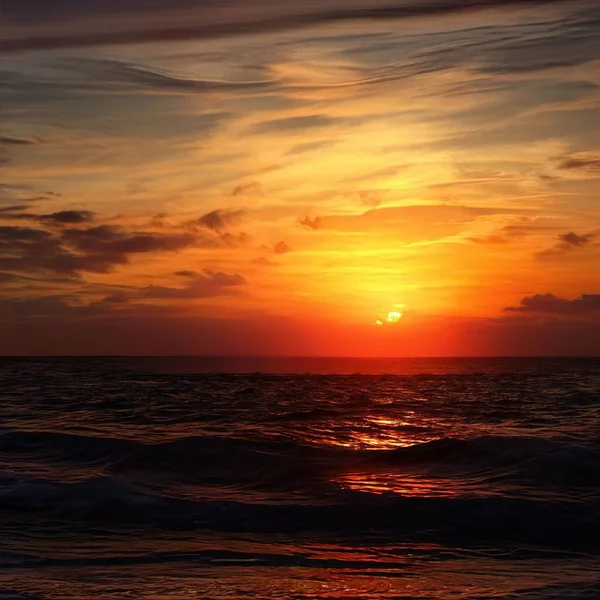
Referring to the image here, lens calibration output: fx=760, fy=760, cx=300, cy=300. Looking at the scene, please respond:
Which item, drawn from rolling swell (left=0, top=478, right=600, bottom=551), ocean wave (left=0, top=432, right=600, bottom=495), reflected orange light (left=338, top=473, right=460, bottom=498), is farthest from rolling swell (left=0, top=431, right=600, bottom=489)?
rolling swell (left=0, top=478, right=600, bottom=551)

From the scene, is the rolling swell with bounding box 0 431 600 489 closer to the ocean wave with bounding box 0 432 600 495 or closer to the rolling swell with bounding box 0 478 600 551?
the ocean wave with bounding box 0 432 600 495

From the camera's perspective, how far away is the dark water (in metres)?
8.05

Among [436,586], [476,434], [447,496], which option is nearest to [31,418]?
[476,434]

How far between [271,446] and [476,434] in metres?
5.21

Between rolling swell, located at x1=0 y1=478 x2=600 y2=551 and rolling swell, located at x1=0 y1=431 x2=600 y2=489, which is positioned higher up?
rolling swell, located at x1=0 y1=431 x2=600 y2=489

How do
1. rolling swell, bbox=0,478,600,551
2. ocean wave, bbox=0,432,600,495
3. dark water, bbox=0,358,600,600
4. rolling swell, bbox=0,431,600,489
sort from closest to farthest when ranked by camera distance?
dark water, bbox=0,358,600,600 → rolling swell, bbox=0,478,600,551 → ocean wave, bbox=0,432,600,495 → rolling swell, bbox=0,431,600,489

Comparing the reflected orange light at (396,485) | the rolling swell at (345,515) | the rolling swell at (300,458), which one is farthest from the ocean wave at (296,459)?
the rolling swell at (345,515)

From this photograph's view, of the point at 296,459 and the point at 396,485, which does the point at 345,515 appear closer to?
the point at 396,485

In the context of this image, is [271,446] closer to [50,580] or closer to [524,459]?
[524,459]

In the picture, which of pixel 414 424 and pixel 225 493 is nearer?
pixel 225 493

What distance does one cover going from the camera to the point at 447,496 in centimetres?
1255

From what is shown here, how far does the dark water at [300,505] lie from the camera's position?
805cm

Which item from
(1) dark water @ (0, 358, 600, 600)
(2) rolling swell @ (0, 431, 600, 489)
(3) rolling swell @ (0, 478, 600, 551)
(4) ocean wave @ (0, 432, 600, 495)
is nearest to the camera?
(1) dark water @ (0, 358, 600, 600)

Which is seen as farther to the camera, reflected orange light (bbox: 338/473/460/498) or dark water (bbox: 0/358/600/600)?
reflected orange light (bbox: 338/473/460/498)
